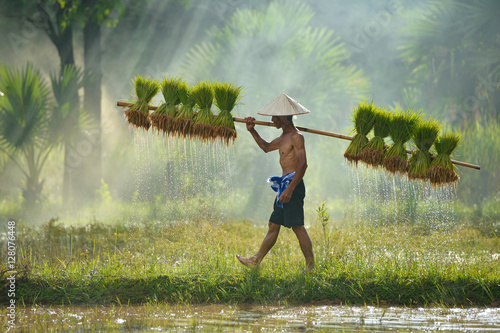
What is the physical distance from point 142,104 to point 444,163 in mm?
3224

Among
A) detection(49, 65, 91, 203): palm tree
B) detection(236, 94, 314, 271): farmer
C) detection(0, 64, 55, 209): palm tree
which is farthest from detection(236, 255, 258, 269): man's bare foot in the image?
detection(49, 65, 91, 203): palm tree

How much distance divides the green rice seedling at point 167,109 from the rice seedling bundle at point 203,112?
21cm

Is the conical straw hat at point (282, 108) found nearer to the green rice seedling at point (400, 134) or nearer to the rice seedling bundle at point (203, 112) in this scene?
the rice seedling bundle at point (203, 112)

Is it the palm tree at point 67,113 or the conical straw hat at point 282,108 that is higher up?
the palm tree at point 67,113

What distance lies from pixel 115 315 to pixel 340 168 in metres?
15.1

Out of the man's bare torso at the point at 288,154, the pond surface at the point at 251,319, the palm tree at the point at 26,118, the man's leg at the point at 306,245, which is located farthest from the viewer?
the palm tree at the point at 26,118

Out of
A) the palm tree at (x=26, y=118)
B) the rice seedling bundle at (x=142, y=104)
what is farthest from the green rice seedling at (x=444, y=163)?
the palm tree at (x=26, y=118)

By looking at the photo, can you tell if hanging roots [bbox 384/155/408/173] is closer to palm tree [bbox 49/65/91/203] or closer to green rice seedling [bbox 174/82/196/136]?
green rice seedling [bbox 174/82/196/136]

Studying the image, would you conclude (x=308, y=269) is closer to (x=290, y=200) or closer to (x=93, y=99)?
(x=290, y=200)

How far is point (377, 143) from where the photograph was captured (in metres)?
6.36

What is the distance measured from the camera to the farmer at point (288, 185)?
235 inches

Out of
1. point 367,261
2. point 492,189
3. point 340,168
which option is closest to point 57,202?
point 340,168

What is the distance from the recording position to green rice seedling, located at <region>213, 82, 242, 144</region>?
6332 mm

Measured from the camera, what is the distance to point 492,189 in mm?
15312
